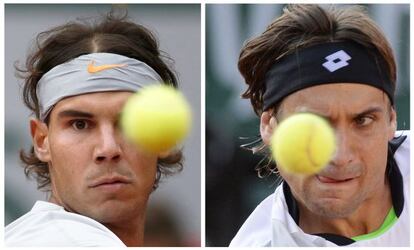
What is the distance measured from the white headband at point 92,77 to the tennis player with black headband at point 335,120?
0.32m

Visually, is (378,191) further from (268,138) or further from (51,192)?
(51,192)

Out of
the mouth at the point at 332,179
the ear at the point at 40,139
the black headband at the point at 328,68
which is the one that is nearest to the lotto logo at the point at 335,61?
the black headband at the point at 328,68

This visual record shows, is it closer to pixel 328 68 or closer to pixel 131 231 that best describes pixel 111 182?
pixel 131 231

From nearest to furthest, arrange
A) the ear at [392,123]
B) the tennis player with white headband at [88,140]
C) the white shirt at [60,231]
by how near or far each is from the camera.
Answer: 1. the white shirt at [60,231]
2. the tennis player with white headband at [88,140]
3. the ear at [392,123]

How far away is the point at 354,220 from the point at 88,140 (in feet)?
2.47

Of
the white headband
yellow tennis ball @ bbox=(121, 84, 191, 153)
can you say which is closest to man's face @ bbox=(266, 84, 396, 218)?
yellow tennis ball @ bbox=(121, 84, 191, 153)

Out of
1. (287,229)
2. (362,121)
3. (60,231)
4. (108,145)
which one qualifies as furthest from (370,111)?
(60,231)

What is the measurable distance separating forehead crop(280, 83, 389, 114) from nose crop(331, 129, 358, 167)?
63 millimetres

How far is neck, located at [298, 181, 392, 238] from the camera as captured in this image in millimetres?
2541

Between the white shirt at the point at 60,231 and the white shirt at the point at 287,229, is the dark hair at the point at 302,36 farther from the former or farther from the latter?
the white shirt at the point at 60,231

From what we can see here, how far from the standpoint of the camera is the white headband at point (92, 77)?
2414 millimetres

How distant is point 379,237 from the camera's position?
2523 mm

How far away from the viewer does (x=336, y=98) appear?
243cm

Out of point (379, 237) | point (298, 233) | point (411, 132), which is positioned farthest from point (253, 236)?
point (411, 132)
